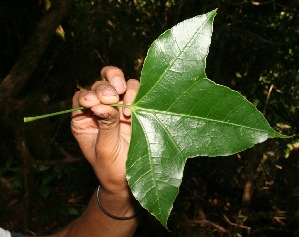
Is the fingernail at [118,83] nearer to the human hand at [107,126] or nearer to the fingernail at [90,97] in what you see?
the human hand at [107,126]

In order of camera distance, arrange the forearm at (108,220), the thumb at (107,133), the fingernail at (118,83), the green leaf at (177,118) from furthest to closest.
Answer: the forearm at (108,220)
the fingernail at (118,83)
the thumb at (107,133)
the green leaf at (177,118)

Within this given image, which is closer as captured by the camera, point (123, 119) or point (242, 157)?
point (123, 119)

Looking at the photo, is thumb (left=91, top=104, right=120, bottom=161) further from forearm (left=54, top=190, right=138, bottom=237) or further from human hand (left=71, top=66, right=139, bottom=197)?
forearm (left=54, top=190, right=138, bottom=237)

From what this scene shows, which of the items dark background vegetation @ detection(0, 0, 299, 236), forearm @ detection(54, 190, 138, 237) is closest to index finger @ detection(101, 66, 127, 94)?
forearm @ detection(54, 190, 138, 237)

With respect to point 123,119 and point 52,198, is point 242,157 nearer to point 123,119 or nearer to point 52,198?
point 52,198

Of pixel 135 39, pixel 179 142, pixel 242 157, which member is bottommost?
pixel 242 157

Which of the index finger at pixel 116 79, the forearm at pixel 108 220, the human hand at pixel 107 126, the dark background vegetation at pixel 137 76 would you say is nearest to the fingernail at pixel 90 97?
the human hand at pixel 107 126

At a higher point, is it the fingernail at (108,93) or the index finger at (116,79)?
the fingernail at (108,93)

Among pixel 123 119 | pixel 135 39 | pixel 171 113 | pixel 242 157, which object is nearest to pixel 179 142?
pixel 171 113
